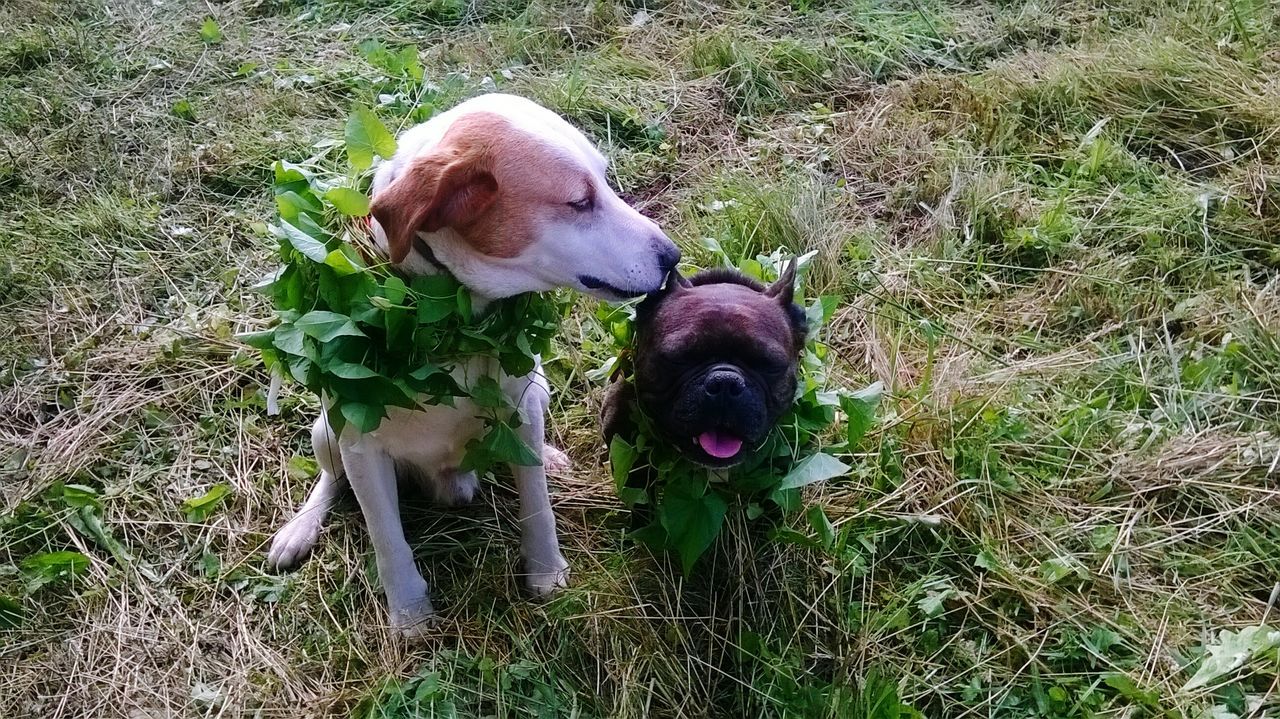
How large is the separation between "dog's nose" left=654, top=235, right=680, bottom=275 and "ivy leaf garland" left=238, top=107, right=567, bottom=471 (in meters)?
0.32

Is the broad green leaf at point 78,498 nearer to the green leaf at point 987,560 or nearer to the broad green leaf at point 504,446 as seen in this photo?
the broad green leaf at point 504,446

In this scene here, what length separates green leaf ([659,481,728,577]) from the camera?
7.43 ft

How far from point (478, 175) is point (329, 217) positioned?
441 millimetres

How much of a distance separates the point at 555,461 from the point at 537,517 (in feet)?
1.39

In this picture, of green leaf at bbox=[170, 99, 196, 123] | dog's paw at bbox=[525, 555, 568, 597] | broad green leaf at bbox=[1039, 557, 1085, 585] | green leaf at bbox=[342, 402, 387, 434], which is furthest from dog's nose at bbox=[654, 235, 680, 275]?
green leaf at bbox=[170, 99, 196, 123]

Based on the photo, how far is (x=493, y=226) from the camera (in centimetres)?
197

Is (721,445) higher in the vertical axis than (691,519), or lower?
higher

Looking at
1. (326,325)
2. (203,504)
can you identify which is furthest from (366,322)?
(203,504)

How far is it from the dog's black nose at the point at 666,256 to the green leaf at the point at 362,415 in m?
0.72

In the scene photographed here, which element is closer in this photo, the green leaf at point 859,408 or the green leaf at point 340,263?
the green leaf at point 340,263

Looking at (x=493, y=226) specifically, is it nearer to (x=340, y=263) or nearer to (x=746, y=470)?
(x=340, y=263)

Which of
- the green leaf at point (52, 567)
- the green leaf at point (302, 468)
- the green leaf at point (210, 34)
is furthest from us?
the green leaf at point (210, 34)

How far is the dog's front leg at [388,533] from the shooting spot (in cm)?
229

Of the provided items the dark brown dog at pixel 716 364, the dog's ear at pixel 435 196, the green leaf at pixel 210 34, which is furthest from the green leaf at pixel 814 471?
the green leaf at pixel 210 34
